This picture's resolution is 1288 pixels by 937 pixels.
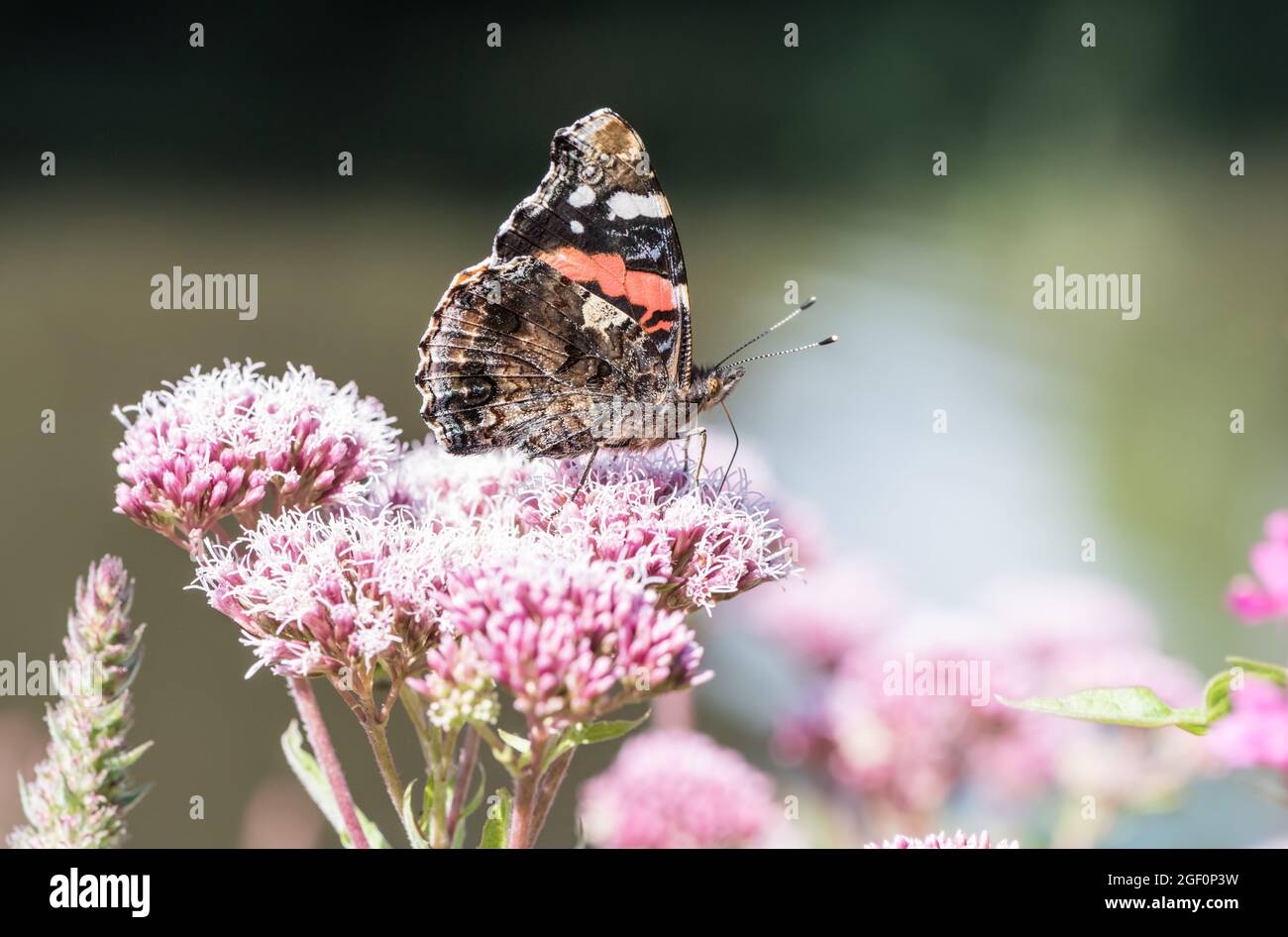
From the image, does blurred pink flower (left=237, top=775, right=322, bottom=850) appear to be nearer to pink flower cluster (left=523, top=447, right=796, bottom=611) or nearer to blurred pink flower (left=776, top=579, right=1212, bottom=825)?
pink flower cluster (left=523, top=447, right=796, bottom=611)

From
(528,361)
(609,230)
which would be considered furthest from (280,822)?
(609,230)

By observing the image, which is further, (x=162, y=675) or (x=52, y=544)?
(x=52, y=544)

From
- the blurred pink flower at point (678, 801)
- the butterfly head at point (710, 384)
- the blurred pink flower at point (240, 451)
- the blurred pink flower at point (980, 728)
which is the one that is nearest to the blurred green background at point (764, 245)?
the blurred pink flower at point (980, 728)

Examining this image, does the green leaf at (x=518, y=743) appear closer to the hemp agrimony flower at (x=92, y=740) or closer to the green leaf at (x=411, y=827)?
the green leaf at (x=411, y=827)

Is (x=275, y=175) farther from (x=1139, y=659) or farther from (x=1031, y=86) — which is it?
(x=1139, y=659)

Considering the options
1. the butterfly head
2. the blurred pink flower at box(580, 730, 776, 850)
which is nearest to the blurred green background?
the blurred pink flower at box(580, 730, 776, 850)

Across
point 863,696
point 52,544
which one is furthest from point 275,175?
point 863,696
